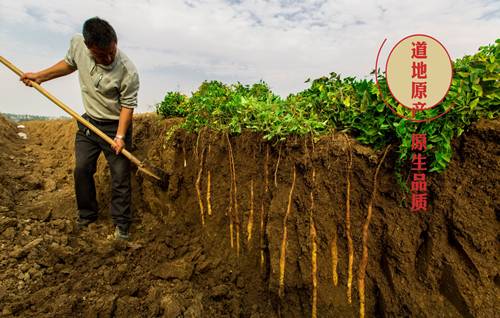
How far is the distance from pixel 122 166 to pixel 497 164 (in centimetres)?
377

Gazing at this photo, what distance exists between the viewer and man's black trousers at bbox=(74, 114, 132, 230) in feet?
12.7

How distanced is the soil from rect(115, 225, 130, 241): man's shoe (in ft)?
0.34

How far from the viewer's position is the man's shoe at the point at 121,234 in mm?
3858

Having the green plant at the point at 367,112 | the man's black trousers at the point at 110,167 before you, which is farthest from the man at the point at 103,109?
the green plant at the point at 367,112

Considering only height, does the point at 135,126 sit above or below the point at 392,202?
above

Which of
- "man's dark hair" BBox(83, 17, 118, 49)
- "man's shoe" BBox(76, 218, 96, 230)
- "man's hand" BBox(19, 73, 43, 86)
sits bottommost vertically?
"man's shoe" BBox(76, 218, 96, 230)

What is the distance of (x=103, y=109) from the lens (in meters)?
3.78

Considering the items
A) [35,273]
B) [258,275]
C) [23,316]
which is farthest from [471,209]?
[35,273]

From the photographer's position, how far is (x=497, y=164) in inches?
82.7

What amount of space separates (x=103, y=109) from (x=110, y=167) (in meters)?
0.74

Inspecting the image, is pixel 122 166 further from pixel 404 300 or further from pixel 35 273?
pixel 404 300

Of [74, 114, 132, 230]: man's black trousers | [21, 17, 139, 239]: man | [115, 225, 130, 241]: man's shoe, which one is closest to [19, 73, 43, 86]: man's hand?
[21, 17, 139, 239]: man

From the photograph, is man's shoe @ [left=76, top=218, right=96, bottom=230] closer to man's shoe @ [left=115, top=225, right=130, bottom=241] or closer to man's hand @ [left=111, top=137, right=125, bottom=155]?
man's shoe @ [left=115, top=225, right=130, bottom=241]

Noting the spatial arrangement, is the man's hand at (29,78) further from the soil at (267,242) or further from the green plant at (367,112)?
the green plant at (367,112)
